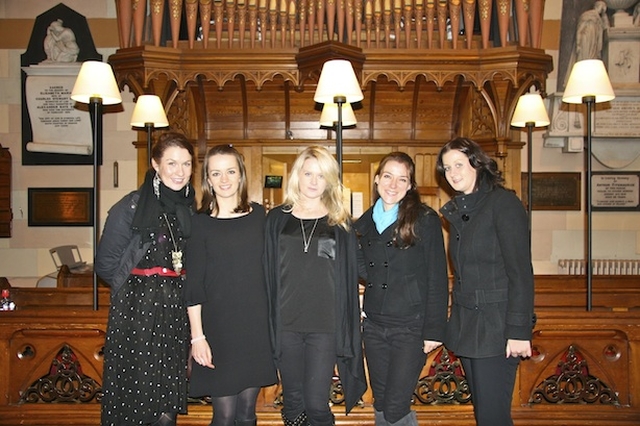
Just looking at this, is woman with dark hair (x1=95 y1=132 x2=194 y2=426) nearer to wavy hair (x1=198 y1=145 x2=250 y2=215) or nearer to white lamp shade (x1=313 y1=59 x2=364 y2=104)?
wavy hair (x1=198 y1=145 x2=250 y2=215)

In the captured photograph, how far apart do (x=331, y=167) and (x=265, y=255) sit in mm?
527

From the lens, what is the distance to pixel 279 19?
21.4 feet

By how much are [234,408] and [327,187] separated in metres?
1.12

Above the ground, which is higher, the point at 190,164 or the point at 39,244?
the point at 190,164

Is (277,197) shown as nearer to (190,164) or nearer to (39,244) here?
(39,244)

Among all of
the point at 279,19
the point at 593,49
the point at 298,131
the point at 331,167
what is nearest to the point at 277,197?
the point at 298,131

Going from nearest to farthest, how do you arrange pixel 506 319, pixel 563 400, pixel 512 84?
pixel 506 319
pixel 563 400
pixel 512 84

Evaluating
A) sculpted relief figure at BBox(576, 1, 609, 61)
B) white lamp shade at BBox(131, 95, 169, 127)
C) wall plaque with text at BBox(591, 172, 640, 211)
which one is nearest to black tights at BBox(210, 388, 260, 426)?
white lamp shade at BBox(131, 95, 169, 127)

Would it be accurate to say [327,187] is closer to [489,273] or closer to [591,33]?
[489,273]

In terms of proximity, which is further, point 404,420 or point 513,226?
point 404,420

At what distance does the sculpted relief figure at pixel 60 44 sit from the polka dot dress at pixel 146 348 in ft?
21.7

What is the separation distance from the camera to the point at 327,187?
272 centimetres

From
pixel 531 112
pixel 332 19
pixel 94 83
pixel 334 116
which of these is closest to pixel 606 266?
pixel 531 112

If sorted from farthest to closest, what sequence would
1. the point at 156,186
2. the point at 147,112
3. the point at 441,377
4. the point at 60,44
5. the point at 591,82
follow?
the point at 60,44
the point at 147,112
the point at 591,82
the point at 441,377
the point at 156,186
